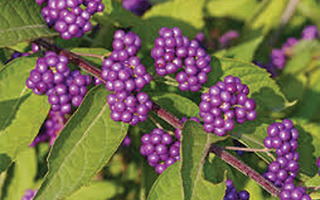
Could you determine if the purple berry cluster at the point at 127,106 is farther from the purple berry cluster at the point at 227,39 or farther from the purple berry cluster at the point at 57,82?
the purple berry cluster at the point at 227,39

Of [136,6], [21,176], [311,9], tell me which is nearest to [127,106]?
[21,176]

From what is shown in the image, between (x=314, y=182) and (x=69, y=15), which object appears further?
(x=314, y=182)

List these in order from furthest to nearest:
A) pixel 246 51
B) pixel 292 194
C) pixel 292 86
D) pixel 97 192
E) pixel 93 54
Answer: pixel 292 86
pixel 246 51
pixel 97 192
pixel 93 54
pixel 292 194

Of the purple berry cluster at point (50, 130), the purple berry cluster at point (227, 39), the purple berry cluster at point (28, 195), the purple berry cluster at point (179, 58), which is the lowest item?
the purple berry cluster at point (28, 195)

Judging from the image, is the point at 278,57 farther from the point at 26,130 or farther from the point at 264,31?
the point at 26,130

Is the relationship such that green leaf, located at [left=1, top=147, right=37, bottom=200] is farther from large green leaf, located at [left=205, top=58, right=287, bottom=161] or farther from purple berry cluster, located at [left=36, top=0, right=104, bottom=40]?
large green leaf, located at [left=205, top=58, right=287, bottom=161]

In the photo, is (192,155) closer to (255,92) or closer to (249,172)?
(249,172)

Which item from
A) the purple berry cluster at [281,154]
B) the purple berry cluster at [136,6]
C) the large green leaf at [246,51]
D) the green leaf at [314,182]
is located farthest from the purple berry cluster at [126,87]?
the purple berry cluster at [136,6]
